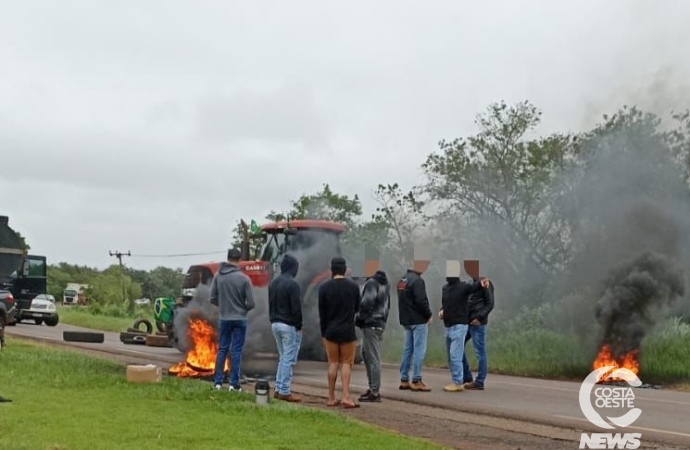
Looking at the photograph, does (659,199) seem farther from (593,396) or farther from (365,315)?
(365,315)

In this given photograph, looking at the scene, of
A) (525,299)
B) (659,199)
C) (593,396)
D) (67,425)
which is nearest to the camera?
(67,425)

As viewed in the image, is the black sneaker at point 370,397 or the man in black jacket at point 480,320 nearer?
the black sneaker at point 370,397

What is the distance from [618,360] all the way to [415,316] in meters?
5.52

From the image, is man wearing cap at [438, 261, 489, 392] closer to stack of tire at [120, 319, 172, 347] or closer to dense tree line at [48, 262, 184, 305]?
stack of tire at [120, 319, 172, 347]

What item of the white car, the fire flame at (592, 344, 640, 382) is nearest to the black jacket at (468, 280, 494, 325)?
the fire flame at (592, 344, 640, 382)

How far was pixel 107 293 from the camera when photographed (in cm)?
6281

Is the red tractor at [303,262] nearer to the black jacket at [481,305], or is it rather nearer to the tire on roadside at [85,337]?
the black jacket at [481,305]

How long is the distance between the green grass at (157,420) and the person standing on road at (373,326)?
1807 mm

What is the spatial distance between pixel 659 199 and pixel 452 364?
26.4ft

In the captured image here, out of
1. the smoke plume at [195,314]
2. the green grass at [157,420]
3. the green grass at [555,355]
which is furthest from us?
the green grass at [555,355]

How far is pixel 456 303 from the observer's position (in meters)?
12.3

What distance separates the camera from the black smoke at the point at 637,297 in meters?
16.1

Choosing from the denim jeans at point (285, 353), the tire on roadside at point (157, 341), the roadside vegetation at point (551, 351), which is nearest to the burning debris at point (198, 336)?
the denim jeans at point (285, 353)

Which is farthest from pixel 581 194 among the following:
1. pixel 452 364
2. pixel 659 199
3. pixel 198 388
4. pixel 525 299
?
pixel 198 388
